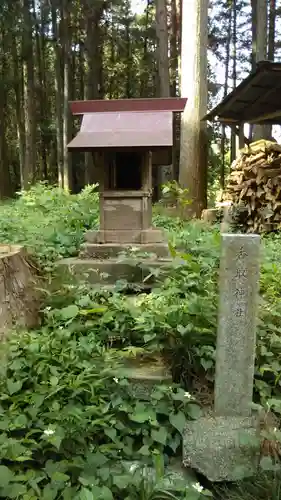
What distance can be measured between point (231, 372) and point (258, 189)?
5.53 meters

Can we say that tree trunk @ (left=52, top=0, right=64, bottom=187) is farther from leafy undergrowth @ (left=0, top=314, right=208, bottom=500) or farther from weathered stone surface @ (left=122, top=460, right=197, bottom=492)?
weathered stone surface @ (left=122, top=460, right=197, bottom=492)

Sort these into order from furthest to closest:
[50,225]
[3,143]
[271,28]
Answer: [271,28]
[3,143]
[50,225]

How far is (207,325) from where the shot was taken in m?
2.95

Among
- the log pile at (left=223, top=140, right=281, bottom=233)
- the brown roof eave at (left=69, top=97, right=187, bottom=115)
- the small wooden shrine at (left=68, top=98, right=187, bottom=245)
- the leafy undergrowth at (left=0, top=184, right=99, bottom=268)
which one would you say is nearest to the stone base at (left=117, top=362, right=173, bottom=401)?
the leafy undergrowth at (left=0, top=184, right=99, bottom=268)

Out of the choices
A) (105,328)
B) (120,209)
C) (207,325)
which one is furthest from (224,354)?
(120,209)

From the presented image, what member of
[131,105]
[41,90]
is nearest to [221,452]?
[131,105]

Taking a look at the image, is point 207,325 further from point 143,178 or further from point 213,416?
point 143,178

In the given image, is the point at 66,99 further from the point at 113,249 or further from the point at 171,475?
the point at 171,475

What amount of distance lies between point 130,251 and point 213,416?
2160 millimetres

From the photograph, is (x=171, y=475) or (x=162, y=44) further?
(x=162, y=44)

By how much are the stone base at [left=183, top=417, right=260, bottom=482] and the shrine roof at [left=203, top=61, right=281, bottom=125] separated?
5302mm

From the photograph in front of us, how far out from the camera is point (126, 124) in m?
4.73

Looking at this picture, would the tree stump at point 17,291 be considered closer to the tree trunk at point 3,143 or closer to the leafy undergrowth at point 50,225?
the leafy undergrowth at point 50,225

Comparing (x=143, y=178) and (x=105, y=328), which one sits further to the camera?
(x=143, y=178)
